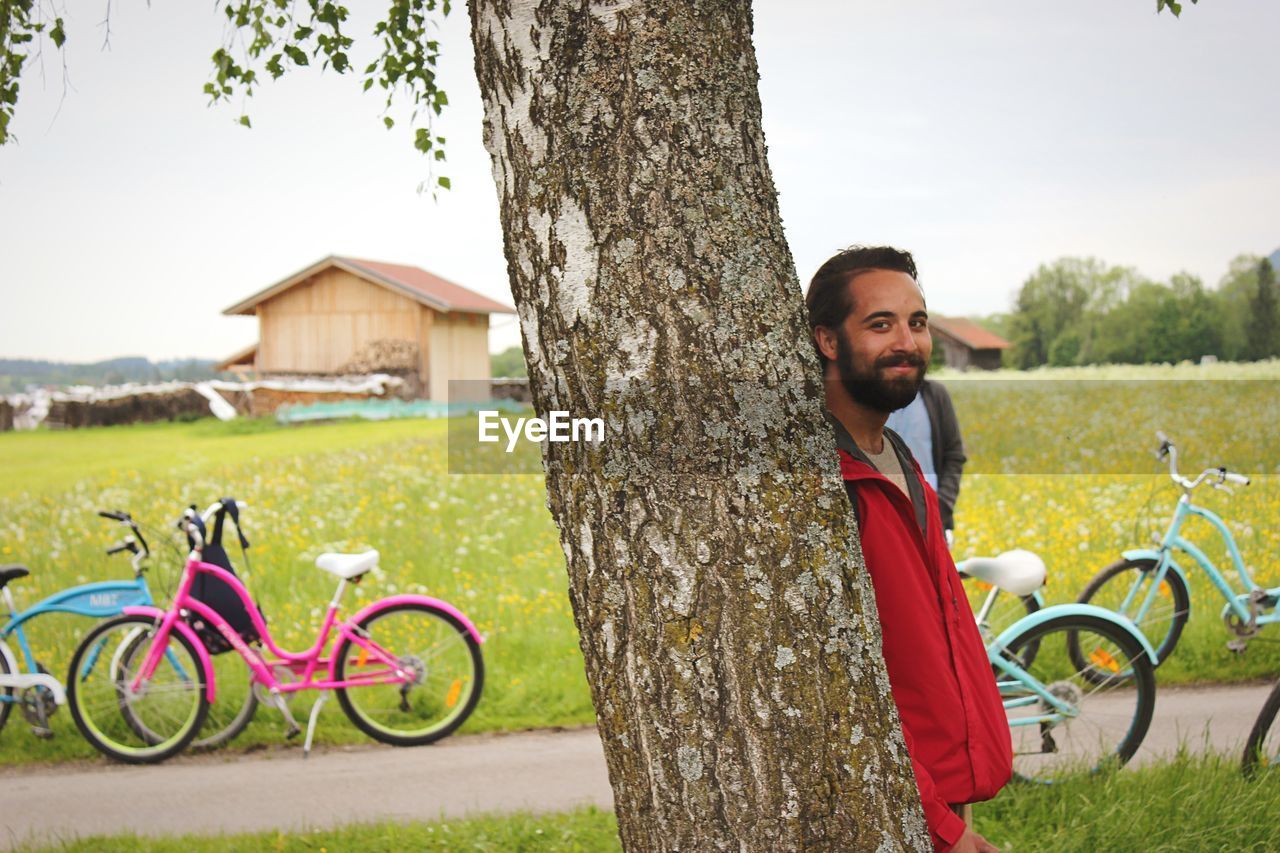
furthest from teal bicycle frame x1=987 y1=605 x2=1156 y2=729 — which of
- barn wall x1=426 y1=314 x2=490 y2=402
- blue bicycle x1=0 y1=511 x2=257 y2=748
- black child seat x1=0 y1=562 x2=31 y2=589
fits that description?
barn wall x1=426 y1=314 x2=490 y2=402

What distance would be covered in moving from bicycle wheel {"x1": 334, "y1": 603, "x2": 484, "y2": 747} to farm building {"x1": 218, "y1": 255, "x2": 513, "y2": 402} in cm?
347

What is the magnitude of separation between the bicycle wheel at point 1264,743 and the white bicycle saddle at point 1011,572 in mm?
991

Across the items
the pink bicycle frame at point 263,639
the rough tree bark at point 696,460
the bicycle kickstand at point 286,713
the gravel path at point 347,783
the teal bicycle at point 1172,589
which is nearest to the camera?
the rough tree bark at point 696,460

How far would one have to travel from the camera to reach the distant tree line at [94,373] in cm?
737

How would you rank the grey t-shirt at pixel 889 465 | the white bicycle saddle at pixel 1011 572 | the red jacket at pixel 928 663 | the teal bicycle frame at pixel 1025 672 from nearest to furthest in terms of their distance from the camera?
1. the red jacket at pixel 928 663
2. the grey t-shirt at pixel 889 465
3. the white bicycle saddle at pixel 1011 572
4. the teal bicycle frame at pixel 1025 672

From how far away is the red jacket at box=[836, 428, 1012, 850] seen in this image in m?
1.90

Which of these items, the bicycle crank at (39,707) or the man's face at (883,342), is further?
the bicycle crank at (39,707)

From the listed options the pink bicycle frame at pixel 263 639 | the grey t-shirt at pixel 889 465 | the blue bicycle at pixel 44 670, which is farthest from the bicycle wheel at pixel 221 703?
the grey t-shirt at pixel 889 465

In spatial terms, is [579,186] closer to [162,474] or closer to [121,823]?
[121,823]

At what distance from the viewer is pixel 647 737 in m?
1.72

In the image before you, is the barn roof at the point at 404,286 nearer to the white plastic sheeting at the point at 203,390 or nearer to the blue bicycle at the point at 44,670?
the white plastic sheeting at the point at 203,390

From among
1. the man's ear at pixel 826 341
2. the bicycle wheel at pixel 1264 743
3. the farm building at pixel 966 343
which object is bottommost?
the bicycle wheel at pixel 1264 743

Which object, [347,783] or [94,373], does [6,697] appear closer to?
[347,783]

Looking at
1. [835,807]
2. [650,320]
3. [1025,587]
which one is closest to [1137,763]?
[1025,587]
